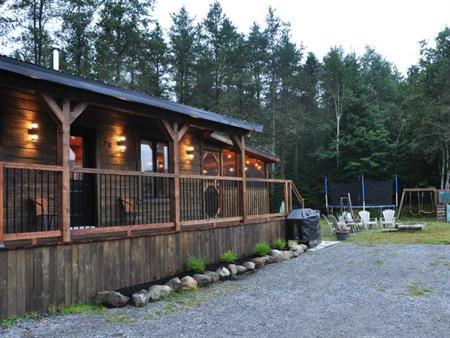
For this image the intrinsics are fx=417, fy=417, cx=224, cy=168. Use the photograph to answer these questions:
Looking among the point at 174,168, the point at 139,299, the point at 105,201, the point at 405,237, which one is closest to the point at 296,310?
the point at 139,299

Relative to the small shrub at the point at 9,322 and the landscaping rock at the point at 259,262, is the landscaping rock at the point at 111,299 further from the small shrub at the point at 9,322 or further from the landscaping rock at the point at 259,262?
the landscaping rock at the point at 259,262

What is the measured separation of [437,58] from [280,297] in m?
21.6

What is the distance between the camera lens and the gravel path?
15.0ft

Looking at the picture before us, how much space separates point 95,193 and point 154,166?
205cm

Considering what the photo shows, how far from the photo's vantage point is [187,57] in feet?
84.9

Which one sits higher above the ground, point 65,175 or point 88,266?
point 65,175

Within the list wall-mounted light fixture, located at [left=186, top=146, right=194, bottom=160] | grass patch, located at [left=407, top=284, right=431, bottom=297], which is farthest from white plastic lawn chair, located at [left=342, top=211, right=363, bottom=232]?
grass patch, located at [left=407, top=284, right=431, bottom=297]

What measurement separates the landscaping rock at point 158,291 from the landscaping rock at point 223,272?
4.66 feet

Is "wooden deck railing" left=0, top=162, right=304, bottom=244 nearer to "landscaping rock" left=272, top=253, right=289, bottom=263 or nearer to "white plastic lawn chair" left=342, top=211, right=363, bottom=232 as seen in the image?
"landscaping rock" left=272, top=253, right=289, bottom=263

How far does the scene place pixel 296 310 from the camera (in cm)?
547

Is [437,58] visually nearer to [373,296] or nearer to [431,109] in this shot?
[431,109]

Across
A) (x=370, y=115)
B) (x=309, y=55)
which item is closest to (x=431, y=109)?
(x=370, y=115)

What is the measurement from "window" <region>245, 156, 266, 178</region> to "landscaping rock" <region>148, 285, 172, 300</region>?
11531 mm

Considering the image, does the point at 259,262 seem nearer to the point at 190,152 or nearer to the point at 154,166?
the point at 154,166
